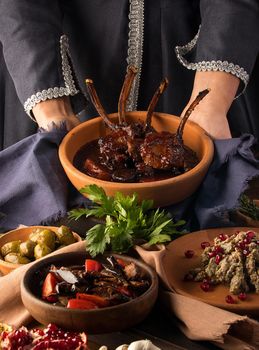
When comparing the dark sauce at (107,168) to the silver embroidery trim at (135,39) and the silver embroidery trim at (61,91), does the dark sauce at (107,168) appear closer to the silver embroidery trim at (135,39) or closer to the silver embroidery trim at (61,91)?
the silver embroidery trim at (61,91)

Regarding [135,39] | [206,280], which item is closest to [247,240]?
[206,280]

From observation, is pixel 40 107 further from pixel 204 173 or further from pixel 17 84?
pixel 204 173

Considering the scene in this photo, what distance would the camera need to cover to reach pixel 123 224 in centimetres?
151

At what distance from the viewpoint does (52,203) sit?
1747 mm

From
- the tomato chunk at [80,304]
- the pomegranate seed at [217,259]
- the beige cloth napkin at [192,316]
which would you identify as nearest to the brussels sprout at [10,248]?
the beige cloth napkin at [192,316]

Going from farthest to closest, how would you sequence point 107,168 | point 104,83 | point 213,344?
1. point 104,83
2. point 107,168
3. point 213,344

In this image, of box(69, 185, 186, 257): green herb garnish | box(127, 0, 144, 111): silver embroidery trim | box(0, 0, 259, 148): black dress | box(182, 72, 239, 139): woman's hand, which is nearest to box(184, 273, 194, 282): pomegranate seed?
box(69, 185, 186, 257): green herb garnish

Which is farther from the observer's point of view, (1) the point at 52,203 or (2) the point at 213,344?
(1) the point at 52,203

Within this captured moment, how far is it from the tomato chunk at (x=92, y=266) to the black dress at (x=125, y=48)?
78 centimetres

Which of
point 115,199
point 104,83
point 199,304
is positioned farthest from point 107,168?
point 104,83

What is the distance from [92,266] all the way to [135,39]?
108 cm

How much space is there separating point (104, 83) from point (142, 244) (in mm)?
960

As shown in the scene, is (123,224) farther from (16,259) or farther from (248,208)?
(248,208)

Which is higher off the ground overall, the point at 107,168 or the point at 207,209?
the point at 107,168
